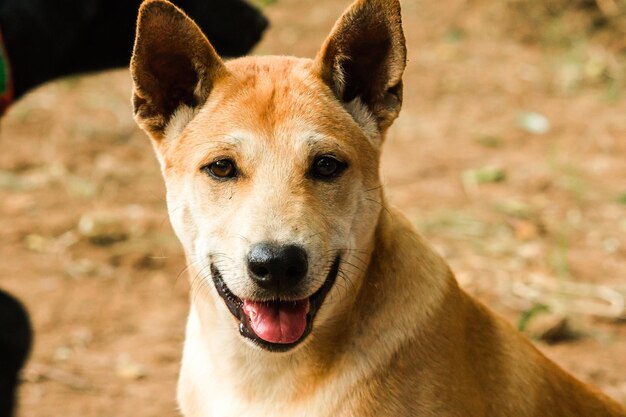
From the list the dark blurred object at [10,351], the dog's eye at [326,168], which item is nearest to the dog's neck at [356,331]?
the dog's eye at [326,168]

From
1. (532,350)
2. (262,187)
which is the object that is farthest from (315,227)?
(532,350)

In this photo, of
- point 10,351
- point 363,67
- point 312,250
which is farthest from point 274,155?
point 10,351

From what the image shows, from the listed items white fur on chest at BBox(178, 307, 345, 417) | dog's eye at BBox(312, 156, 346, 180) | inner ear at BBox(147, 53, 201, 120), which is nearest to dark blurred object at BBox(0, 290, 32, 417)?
white fur on chest at BBox(178, 307, 345, 417)

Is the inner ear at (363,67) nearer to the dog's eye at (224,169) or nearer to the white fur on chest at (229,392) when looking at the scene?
the dog's eye at (224,169)

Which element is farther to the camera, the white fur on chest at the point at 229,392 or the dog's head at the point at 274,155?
the white fur on chest at the point at 229,392

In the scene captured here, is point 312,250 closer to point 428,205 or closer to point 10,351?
point 10,351

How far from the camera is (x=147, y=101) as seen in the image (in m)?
3.34

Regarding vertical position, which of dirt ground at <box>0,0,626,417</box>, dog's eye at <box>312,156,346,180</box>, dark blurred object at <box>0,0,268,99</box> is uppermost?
dog's eye at <box>312,156,346,180</box>

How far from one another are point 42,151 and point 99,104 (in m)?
1.01

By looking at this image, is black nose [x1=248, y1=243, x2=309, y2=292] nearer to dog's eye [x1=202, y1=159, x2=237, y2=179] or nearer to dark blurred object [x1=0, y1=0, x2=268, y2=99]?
dog's eye [x1=202, y1=159, x2=237, y2=179]

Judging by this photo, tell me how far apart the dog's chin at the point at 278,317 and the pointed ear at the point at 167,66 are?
2.36 ft

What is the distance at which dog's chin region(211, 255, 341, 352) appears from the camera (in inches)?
117

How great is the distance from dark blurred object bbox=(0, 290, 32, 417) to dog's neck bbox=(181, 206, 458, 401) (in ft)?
3.83

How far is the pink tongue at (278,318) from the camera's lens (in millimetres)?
2988
